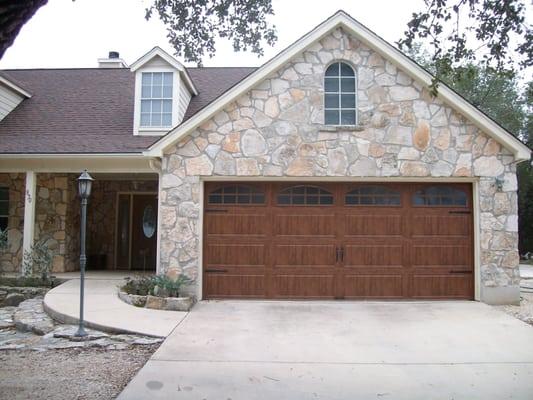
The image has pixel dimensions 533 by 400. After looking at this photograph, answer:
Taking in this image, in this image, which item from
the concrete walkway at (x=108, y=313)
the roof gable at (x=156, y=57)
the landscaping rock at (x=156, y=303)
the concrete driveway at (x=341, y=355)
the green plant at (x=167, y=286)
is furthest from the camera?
the roof gable at (x=156, y=57)

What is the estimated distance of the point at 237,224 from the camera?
954 cm

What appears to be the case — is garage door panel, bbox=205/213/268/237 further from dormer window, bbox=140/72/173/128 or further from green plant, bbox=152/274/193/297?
dormer window, bbox=140/72/173/128

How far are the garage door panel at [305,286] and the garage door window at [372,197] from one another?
5.19 ft

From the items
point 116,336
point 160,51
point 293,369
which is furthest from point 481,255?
point 160,51

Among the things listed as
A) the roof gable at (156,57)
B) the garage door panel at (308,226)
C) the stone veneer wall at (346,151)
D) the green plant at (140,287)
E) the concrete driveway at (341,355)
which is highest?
the roof gable at (156,57)

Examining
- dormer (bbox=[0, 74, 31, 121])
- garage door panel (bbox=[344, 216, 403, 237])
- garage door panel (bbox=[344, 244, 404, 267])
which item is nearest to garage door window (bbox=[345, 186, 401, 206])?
garage door panel (bbox=[344, 216, 403, 237])

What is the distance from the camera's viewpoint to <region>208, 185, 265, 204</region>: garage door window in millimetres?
9586

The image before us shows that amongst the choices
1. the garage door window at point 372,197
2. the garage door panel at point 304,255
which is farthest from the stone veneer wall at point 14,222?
the garage door window at point 372,197

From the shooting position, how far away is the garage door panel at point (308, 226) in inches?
373

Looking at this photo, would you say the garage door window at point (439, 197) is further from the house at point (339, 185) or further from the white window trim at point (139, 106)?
the white window trim at point (139, 106)

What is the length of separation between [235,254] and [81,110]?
6.35 meters

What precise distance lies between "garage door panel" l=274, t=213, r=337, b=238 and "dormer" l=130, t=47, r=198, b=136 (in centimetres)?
395

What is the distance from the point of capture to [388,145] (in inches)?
362

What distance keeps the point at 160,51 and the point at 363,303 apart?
24.3 ft
